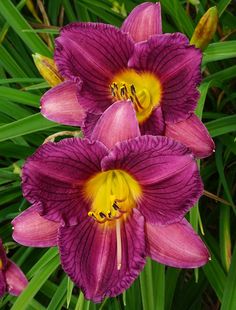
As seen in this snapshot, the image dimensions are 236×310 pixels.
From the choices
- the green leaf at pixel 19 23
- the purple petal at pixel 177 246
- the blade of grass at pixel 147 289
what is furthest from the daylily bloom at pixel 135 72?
the green leaf at pixel 19 23

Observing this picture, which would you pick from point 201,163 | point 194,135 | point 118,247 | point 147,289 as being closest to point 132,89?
point 194,135

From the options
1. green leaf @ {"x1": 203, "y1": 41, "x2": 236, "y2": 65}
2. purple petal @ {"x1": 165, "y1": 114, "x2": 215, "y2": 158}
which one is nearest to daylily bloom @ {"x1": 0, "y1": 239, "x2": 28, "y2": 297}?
purple petal @ {"x1": 165, "y1": 114, "x2": 215, "y2": 158}

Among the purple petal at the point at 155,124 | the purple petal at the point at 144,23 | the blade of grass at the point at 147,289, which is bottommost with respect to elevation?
the blade of grass at the point at 147,289

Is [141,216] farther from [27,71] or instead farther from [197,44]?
[27,71]

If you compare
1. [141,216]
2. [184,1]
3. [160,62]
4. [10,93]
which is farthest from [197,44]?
[184,1]

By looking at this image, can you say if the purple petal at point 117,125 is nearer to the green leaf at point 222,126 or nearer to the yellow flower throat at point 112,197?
the yellow flower throat at point 112,197

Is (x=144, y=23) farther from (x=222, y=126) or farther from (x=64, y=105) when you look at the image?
(x=222, y=126)
